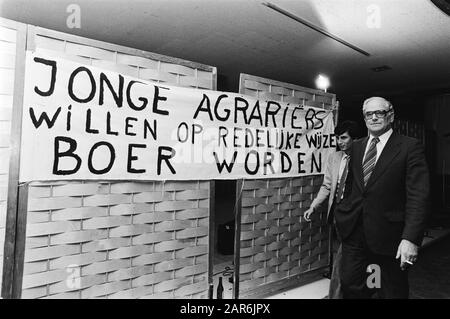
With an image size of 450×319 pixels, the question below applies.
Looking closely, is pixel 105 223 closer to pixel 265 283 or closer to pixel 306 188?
pixel 265 283

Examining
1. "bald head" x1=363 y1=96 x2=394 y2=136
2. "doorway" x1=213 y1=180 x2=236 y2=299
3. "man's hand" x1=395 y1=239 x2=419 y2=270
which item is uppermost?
"bald head" x1=363 y1=96 x2=394 y2=136

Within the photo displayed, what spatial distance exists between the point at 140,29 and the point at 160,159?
9.52ft

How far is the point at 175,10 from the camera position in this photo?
3.90 m

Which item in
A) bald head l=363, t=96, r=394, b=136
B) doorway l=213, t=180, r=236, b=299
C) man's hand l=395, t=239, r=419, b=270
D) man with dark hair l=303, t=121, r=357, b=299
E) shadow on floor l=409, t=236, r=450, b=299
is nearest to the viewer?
man's hand l=395, t=239, r=419, b=270

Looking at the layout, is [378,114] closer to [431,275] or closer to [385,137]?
→ [385,137]

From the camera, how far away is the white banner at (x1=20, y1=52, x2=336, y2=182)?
6.39 ft

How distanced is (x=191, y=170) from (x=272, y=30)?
2.81m

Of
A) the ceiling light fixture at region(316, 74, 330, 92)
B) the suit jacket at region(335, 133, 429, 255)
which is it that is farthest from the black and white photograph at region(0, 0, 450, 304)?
the ceiling light fixture at region(316, 74, 330, 92)

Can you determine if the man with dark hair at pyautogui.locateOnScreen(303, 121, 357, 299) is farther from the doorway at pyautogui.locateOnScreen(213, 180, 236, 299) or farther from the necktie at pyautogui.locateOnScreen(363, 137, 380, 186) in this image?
the doorway at pyautogui.locateOnScreen(213, 180, 236, 299)

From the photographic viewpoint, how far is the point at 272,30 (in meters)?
4.42

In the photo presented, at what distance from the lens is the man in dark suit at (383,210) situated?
2004mm

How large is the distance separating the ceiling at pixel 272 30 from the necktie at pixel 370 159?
6.59 ft

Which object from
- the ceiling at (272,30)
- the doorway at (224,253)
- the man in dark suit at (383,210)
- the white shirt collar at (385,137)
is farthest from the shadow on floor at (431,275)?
the ceiling at (272,30)

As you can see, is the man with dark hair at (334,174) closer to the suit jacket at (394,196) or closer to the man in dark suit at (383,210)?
the man in dark suit at (383,210)
